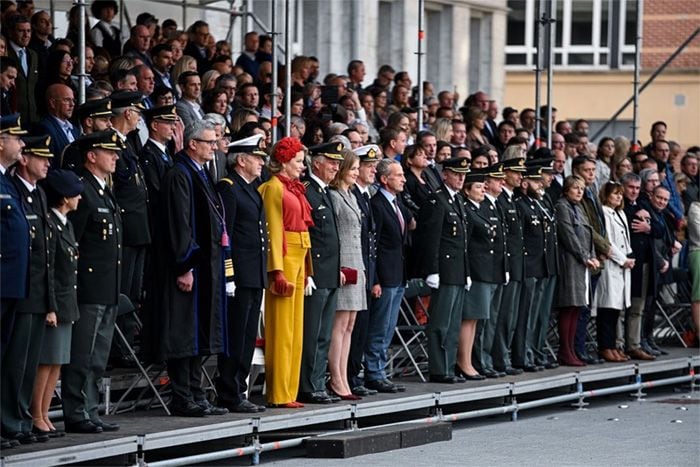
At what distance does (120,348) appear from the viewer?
13.8m

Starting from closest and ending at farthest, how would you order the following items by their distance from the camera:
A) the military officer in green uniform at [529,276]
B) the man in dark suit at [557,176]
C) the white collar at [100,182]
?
the white collar at [100,182]
the military officer in green uniform at [529,276]
the man in dark suit at [557,176]

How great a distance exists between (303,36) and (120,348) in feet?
52.0

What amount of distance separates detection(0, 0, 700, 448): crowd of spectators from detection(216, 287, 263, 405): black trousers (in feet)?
0.05

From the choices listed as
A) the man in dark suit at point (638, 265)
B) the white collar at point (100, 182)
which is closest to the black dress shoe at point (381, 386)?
the white collar at point (100, 182)

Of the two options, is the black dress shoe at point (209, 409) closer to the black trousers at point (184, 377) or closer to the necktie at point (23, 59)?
the black trousers at point (184, 377)

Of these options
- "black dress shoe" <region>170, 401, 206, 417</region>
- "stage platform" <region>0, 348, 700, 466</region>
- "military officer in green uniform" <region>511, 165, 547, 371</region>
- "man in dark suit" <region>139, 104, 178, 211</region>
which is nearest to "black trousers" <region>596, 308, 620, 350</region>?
"stage platform" <region>0, 348, 700, 466</region>

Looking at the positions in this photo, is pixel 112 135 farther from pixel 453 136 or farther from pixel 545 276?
pixel 453 136

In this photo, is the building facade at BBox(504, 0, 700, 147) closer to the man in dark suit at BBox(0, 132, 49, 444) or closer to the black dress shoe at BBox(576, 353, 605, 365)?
the black dress shoe at BBox(576, 353, 605, 365)

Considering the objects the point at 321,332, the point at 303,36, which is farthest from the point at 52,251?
the point at 303,36

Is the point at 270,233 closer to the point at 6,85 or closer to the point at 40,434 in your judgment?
the point at 6,85

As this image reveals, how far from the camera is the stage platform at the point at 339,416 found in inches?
468

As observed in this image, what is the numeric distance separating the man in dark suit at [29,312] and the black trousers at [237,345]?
2039 mm

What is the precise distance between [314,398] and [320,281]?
0.89m

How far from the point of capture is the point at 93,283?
40.7 feet
